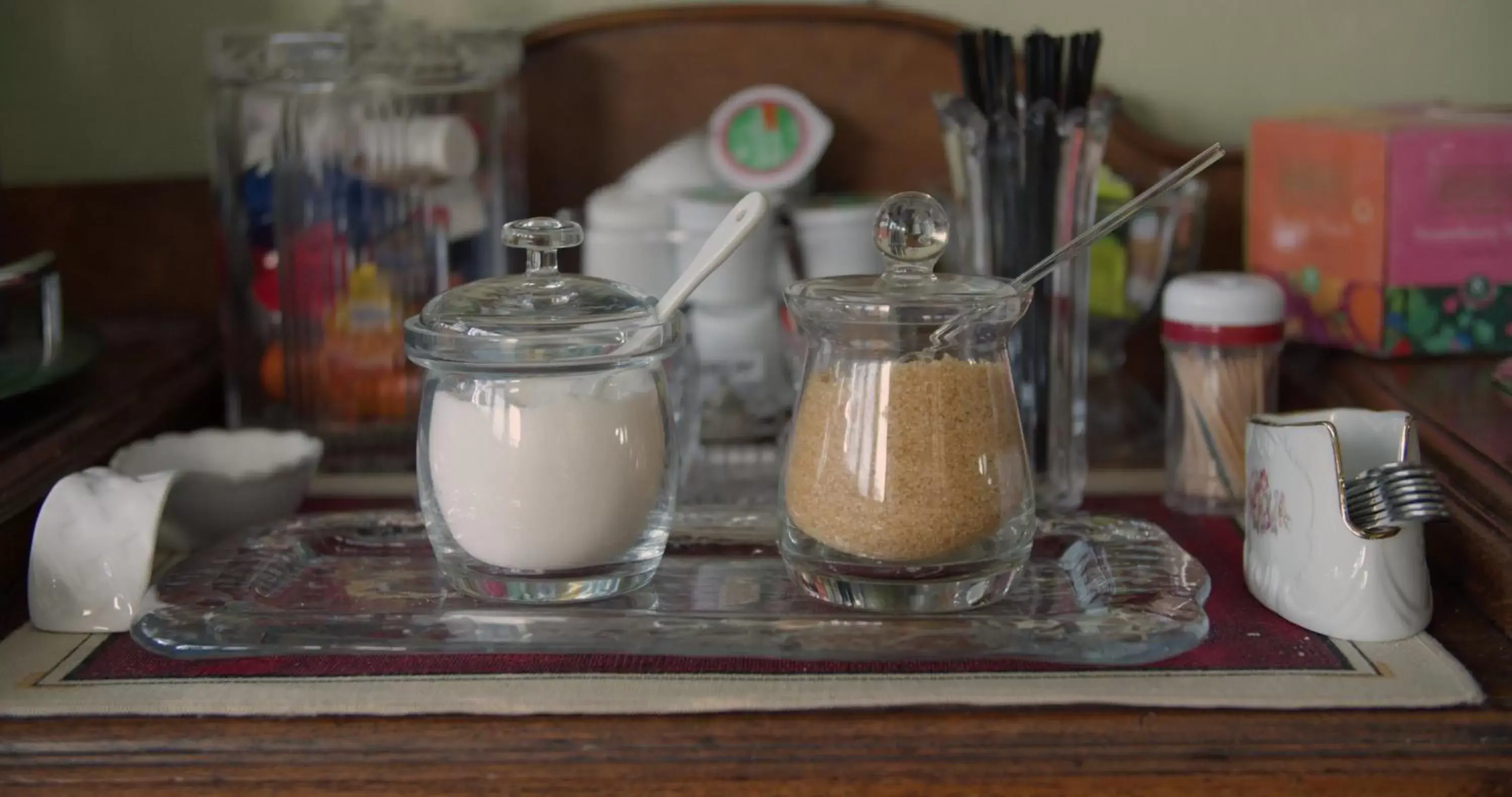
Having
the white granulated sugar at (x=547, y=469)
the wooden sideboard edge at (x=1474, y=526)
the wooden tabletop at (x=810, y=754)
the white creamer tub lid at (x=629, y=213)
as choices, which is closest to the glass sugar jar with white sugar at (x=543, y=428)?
the white granulated sugar at (x=547, y=469)

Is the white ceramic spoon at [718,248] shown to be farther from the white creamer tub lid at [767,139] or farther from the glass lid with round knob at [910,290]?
the white creamer tub lid at [767,139]

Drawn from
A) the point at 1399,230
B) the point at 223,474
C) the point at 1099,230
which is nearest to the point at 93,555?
the point at 223,474

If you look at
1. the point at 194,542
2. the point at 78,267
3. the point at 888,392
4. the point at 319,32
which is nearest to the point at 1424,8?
the point at 888,392

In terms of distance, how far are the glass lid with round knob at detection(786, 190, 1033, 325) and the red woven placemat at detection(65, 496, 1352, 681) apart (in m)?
0.15

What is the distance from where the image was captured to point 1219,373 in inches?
33.4

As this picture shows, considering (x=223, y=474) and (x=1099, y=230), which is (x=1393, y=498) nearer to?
(x=1099, y=230)

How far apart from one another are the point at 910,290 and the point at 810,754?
209 millimetres

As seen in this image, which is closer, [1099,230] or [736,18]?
[1099,230]

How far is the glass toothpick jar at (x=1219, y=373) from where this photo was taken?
84cm

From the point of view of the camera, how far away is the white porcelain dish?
2.62ft

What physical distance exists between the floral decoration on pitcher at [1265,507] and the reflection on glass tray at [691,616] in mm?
37

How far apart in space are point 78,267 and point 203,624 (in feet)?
1.82

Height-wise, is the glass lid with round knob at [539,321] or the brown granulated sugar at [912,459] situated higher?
the glass lid with round knob at [539,321]

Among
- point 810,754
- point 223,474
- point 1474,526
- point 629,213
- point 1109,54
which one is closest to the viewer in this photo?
point 810,754
